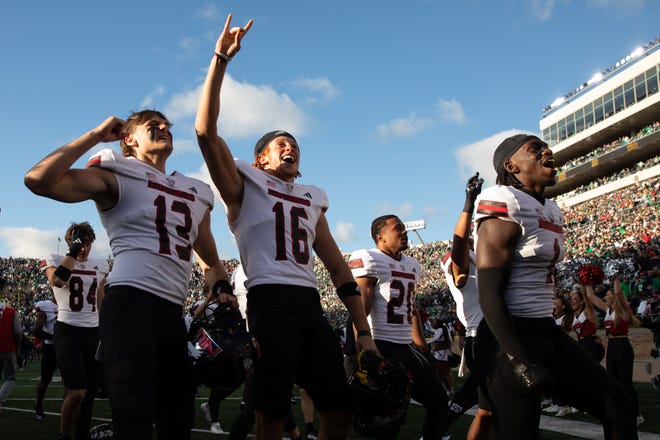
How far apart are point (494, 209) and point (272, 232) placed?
116 cm

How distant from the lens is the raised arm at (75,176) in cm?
284

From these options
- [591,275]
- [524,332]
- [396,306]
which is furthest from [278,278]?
[591,275]

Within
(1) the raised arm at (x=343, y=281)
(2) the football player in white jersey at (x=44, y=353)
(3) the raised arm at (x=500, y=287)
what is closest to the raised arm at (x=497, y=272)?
(3) the raised arm at (x=500, y=287)

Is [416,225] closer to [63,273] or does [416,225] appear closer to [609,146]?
[609,146]

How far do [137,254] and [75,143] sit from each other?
2.00 ft

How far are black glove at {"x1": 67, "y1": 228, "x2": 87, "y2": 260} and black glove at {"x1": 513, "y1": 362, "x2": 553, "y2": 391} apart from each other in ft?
12.2

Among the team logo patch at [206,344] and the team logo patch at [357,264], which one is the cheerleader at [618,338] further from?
the team logo patch at [206,344]

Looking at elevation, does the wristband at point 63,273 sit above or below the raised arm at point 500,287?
above

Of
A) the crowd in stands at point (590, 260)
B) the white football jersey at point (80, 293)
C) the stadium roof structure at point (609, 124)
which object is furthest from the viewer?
Answer: the stadium roof structure at point (609, 124)

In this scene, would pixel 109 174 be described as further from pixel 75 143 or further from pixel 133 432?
pixel 133 432

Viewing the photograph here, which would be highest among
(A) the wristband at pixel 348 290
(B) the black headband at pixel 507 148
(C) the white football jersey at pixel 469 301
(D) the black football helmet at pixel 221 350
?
(B) the black headband at pixel 507 148

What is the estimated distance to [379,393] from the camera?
3.29 m

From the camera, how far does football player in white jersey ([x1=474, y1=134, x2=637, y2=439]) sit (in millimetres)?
2873

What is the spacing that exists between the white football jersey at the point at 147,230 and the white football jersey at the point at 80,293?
3.20 meters
